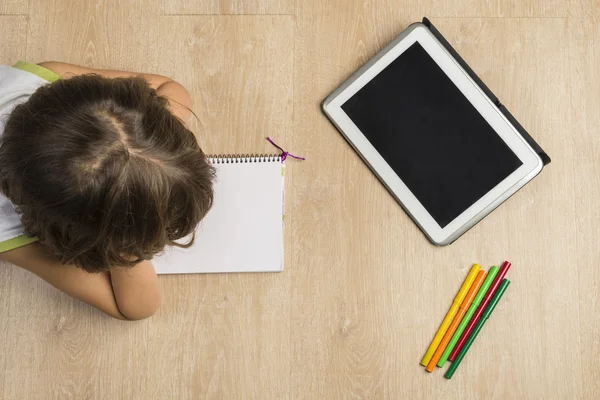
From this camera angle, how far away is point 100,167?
460 mm

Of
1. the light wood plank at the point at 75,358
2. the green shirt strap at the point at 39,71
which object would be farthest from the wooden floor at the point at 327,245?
the green shirt strap at the point at 39,71

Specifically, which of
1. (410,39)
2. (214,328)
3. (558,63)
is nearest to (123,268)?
(214,328)

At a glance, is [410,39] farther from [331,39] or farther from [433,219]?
[433,219]

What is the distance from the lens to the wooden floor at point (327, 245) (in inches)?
27.6

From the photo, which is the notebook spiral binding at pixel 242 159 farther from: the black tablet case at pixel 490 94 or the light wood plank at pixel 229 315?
the black tablet case at pixel 490 94

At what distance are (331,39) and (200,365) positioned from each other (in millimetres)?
436

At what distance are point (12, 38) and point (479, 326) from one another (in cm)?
69

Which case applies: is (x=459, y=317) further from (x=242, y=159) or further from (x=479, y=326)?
(x=242, y=159)

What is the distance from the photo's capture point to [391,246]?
72cm

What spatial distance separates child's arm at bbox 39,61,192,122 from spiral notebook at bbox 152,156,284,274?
71 mm

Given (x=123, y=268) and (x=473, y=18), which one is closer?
(x=123, y=268)

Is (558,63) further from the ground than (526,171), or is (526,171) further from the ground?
(558,63)

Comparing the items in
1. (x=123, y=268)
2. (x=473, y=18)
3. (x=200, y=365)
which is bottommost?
(x=200, y=365)

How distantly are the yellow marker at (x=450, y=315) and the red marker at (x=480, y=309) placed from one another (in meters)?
0.02
